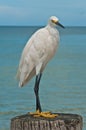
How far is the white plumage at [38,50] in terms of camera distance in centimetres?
647

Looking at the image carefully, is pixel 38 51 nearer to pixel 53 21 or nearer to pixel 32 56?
pixel 32 56

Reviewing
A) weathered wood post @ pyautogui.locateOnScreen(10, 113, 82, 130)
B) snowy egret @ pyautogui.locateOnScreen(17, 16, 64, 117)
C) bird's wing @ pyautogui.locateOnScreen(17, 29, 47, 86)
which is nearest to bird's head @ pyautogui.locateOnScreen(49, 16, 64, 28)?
snowy egret @ pyautogui.locateOnScreen(17, 16, 64, 117)

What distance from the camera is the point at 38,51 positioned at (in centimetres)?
659

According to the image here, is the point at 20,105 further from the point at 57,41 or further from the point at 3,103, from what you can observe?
the point at 57,41

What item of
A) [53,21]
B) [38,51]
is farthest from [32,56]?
[53,21]

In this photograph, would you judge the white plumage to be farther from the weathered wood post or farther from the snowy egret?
the weathered wood post

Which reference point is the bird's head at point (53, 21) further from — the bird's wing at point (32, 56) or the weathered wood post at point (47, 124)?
the weathered wood post at point (47, 124)

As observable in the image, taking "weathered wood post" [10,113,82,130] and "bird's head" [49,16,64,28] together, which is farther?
"bird's head" [49,16,64,28]

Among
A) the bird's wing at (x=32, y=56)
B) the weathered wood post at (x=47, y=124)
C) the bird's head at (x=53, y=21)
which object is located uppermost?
the bird's head at (x=53, y=21)

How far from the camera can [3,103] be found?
1831 cm

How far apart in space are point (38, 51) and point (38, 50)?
1cm

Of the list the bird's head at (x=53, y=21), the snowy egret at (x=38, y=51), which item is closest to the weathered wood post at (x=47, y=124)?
the snowy egret at (x=38, y=51)

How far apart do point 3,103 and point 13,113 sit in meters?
2.41

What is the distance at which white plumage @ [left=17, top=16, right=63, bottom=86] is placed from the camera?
647 cm
